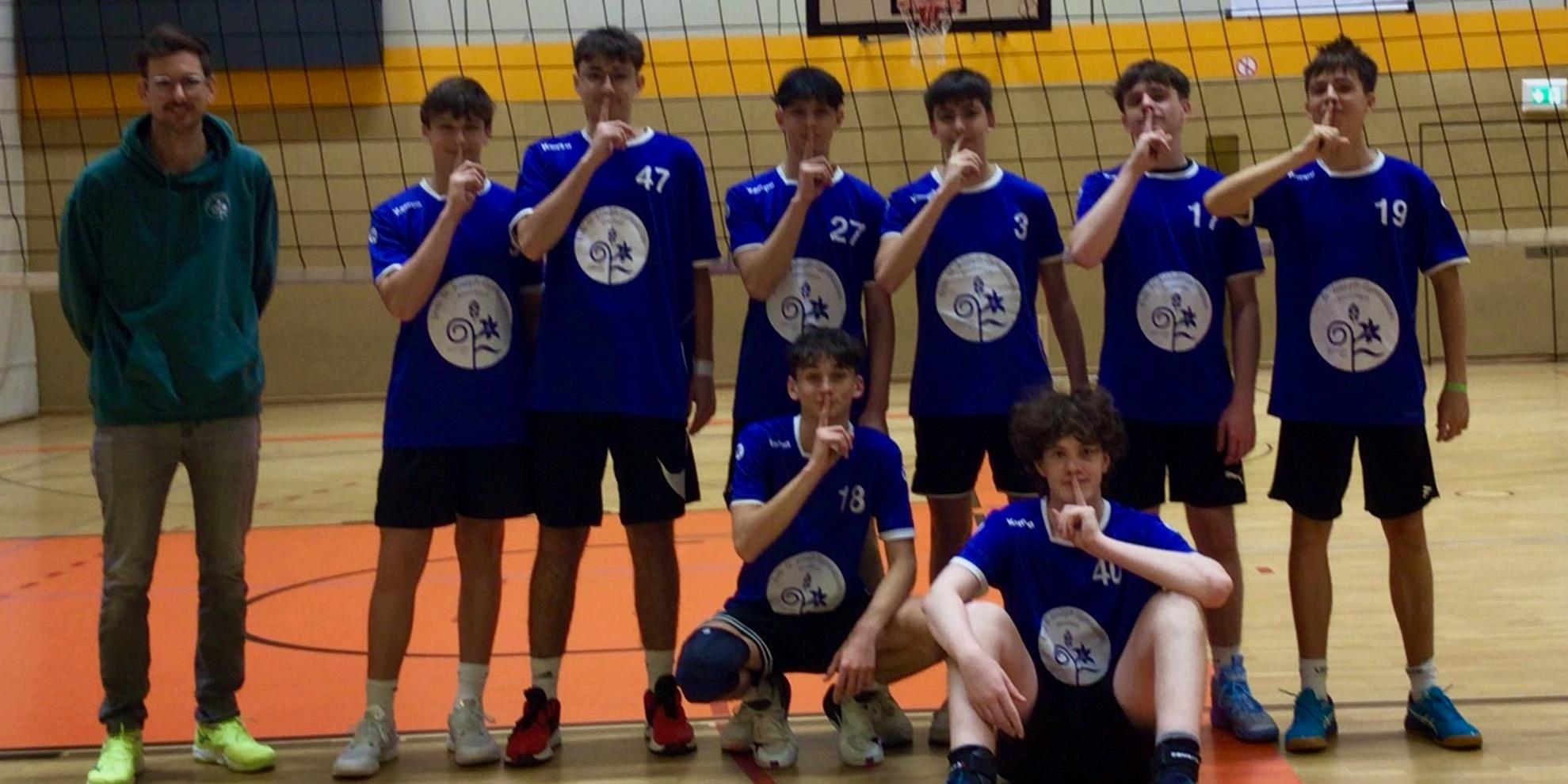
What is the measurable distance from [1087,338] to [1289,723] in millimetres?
8778

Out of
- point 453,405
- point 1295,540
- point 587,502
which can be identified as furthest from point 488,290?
point 1295,540

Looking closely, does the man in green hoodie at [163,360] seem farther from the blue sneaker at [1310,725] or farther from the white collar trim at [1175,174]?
the blue sneaker at [1310,725]

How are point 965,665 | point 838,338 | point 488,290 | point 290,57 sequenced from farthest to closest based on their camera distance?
point 290,57, point 488,290, point 838,338, point 965,665

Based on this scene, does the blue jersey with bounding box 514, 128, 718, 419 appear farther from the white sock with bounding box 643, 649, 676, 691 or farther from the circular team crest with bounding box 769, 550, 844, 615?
the white sock with bounding box 643, 649, 676, 691

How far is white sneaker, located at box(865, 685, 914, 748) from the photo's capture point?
3.62 m

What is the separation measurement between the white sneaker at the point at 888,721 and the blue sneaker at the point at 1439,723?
1176 mm

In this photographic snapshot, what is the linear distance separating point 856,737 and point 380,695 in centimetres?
111

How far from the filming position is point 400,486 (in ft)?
11.8

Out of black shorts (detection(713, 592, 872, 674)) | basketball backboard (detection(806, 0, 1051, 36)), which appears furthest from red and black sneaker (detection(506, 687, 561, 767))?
basketball backboard (detection(806, 0, 1051, 36))

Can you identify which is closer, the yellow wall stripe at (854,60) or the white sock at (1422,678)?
the white sock at (1422,678)

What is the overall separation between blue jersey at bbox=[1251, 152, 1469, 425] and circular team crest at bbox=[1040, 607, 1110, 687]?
85 cm

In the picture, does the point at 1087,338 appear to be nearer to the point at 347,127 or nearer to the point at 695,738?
the point at 347,127

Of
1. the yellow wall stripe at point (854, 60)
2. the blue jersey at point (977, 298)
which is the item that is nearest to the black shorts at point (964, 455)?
the blue jersey at point (977, 298)

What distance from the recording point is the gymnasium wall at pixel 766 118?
11.7 meters
